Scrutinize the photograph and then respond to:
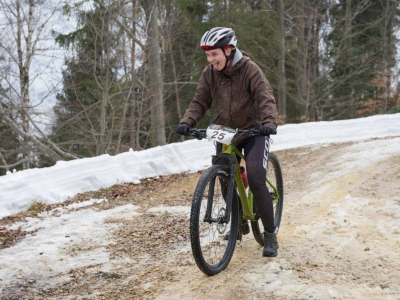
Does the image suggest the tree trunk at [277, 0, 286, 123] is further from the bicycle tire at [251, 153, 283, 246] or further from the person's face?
the person's face

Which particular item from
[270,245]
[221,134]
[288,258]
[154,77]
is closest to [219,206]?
[221,134]

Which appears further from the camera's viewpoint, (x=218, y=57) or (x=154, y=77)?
(x=154, y=77)

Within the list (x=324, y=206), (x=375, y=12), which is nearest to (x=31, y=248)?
(x=324, y=206)

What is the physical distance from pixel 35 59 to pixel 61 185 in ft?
31.3

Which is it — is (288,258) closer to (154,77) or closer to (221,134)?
(221,134)

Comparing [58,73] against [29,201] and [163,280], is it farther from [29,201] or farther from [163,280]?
[163,280]

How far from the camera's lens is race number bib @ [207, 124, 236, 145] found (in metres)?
3.91

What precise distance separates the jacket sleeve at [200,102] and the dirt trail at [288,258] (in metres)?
1.43

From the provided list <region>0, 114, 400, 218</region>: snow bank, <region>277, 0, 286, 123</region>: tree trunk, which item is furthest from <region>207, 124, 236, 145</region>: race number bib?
<region>277, 0, 286, 123</region>: tree trunk

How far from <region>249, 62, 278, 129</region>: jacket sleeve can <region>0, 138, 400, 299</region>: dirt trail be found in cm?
133

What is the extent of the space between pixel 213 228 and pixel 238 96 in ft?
4.03

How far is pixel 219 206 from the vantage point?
157 inches

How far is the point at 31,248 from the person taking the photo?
5270 millimetres

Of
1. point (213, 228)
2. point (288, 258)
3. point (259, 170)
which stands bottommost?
point (288, 258)
